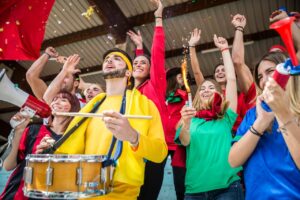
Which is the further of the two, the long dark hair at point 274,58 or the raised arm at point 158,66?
the raised arm at point 158,66

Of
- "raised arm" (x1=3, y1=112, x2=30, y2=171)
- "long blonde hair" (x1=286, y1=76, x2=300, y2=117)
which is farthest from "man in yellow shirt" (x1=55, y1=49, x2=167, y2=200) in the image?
"long blonde hair" (x1=286, y1=76, x2=300, y2=117)

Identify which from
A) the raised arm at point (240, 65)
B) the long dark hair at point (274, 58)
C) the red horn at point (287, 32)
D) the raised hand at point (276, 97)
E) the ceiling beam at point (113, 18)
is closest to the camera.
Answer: the red horn at point (287, 32)

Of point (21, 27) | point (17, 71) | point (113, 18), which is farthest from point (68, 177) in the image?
point (17, 71)

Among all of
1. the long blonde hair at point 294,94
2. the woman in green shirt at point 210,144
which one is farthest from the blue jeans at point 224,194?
the long blonde hair at point 294,94

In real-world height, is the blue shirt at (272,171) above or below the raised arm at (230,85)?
below

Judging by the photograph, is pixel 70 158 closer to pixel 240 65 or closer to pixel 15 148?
pixel 15 148

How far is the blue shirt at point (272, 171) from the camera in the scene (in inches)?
52.4

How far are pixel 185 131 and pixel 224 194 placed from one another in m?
0.55

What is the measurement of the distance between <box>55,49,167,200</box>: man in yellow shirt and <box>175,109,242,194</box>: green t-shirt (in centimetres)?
51

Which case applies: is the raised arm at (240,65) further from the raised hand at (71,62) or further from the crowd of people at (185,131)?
the raised hand at (71,62)

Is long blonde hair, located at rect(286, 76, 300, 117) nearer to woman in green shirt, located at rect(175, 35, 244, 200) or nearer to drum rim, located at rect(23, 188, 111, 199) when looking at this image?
woman in green shirt, located at rect(175, 35, 244, 200)

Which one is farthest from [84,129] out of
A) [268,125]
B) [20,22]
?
[20,22]

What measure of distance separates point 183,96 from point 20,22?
2.27m

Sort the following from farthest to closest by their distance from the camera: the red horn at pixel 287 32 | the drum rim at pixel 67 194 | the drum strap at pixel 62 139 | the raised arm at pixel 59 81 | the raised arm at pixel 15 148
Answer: the raised arm at pixel 59 81
the raised arm at pixel 15 148
the drum strap at pixel 62 139
the drum rim at pixel 67 194
the red horn at pixel 287 32
